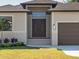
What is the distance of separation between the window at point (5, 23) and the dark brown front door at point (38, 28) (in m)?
2.99

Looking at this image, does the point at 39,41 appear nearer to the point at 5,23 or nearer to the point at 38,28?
the point at 38,28

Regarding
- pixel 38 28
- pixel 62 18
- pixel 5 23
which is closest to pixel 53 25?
pixel 62 18

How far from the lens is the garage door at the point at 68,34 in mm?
29938

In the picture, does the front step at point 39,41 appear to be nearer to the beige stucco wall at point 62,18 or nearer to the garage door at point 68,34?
the beige stucco wall at point 62,18

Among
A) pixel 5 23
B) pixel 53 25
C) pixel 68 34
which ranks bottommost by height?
pixel 68 34

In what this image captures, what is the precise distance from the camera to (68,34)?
30.0 metres

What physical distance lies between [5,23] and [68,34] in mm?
6852

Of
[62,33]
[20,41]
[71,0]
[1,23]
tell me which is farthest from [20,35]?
[71,0]

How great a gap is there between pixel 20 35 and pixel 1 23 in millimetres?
2550

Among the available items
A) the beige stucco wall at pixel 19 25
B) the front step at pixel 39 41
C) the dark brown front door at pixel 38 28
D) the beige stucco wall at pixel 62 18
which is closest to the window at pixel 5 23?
the beige stucco wall at pixel 19 25

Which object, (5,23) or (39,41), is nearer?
(39,41)

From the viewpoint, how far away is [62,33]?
30.0 m

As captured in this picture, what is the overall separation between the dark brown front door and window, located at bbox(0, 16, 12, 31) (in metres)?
2.99

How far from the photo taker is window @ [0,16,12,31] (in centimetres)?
3017
